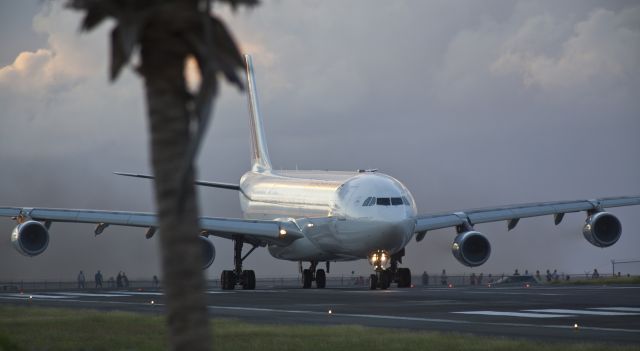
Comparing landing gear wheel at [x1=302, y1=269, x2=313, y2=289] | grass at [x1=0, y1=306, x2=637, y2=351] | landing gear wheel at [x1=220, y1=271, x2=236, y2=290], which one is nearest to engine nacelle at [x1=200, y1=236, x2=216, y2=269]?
landing gear wheel at [x1=220, y1=271, x2=236, y2=290]

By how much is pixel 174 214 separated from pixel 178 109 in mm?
909

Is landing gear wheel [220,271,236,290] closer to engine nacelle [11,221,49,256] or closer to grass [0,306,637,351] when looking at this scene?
engine nacelle [11,221,49,256]

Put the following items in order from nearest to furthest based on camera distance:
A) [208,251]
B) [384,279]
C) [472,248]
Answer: [384,279], [472,248], [208,251]

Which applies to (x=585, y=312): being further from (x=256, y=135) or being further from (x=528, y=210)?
(x=256, y=135)

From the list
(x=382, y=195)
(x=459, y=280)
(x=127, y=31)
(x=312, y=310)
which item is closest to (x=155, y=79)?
(x=127, y=31)

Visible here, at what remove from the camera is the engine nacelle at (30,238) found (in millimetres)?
43250

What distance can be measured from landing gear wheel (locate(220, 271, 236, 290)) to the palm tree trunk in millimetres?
35408

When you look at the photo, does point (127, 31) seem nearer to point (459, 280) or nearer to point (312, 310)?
point (312, 310)

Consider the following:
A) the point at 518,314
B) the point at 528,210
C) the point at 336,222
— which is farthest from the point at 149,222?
the point at 518,314

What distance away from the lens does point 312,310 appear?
93.1ft

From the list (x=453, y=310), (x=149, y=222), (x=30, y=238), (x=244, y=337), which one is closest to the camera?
(x=244, y=337)

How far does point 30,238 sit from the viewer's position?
143ft

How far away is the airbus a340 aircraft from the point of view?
40812 mm

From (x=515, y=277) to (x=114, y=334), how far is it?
46.3 metres
